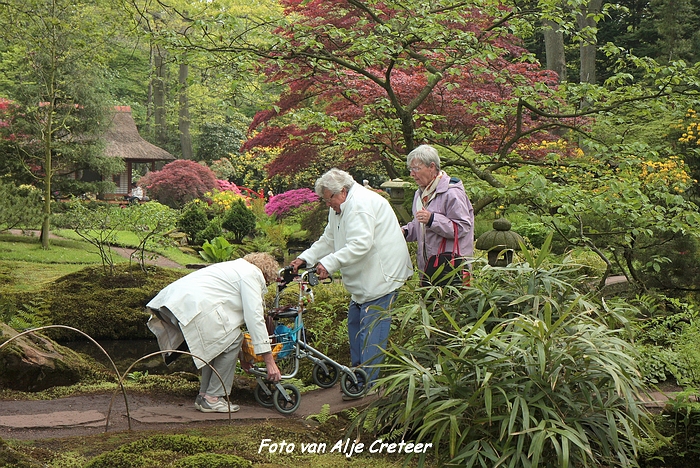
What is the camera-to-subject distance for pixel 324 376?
5648 mm

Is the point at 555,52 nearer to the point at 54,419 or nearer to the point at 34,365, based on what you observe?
the point at 34,365

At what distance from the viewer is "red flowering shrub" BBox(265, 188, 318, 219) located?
17875 millimetres

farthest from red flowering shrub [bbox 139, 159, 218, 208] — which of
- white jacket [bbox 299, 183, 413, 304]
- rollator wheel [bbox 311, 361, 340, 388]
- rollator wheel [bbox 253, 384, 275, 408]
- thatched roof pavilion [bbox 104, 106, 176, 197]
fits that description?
white jacket [bbox 299, 183, 413, 304]

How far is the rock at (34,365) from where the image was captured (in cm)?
524

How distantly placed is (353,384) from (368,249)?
109 cm

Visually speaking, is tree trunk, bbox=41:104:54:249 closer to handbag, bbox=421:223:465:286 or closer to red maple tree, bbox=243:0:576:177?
red maple tree, bbox=243:0:576:177

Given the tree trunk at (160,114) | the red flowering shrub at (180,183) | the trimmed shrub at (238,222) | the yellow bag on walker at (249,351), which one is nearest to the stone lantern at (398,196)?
the yellow bag on walker at (249,351)

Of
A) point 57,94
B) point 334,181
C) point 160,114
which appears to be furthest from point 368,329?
point 160,114

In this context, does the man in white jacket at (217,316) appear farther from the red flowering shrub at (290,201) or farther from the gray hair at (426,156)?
the red flowering shrub at (290,201)

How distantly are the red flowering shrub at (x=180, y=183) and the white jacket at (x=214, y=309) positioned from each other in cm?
1882

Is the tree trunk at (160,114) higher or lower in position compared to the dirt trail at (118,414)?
higher

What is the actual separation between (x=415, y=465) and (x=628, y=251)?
13.5ft

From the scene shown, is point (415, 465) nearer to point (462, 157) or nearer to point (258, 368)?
point (258, 368)

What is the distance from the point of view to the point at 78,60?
51.6 ft
